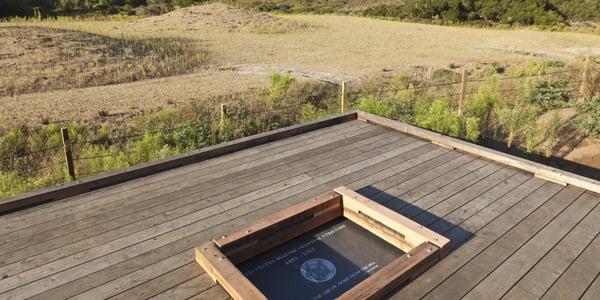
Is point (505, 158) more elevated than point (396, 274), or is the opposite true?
point (505, 158)

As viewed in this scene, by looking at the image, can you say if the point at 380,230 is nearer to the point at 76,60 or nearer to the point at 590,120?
the point at 590,120

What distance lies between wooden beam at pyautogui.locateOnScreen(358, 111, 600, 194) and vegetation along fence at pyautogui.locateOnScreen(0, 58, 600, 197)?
2040 mm

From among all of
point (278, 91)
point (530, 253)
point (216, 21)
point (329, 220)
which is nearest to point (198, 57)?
point (278, 91)

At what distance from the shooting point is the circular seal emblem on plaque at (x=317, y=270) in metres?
3.08

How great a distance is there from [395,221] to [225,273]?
136 centimetres

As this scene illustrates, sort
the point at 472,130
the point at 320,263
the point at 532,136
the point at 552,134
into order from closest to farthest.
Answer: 1. the point at 320,263
2. the point at 472,130
3. the point at 552,134
4. the point at 532,136

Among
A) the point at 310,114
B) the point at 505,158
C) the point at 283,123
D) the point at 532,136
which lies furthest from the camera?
the point at 283,123

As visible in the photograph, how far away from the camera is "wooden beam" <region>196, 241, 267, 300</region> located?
2.68m

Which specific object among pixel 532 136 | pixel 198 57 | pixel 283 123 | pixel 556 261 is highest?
pixel 198 57

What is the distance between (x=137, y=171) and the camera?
14.8 ft

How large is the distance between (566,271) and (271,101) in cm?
753

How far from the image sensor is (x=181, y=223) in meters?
3.69

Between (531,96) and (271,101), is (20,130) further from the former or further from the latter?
(531,96)

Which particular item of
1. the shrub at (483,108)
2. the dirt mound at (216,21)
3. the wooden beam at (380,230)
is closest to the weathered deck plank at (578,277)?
the wooden beam at (380,230)
